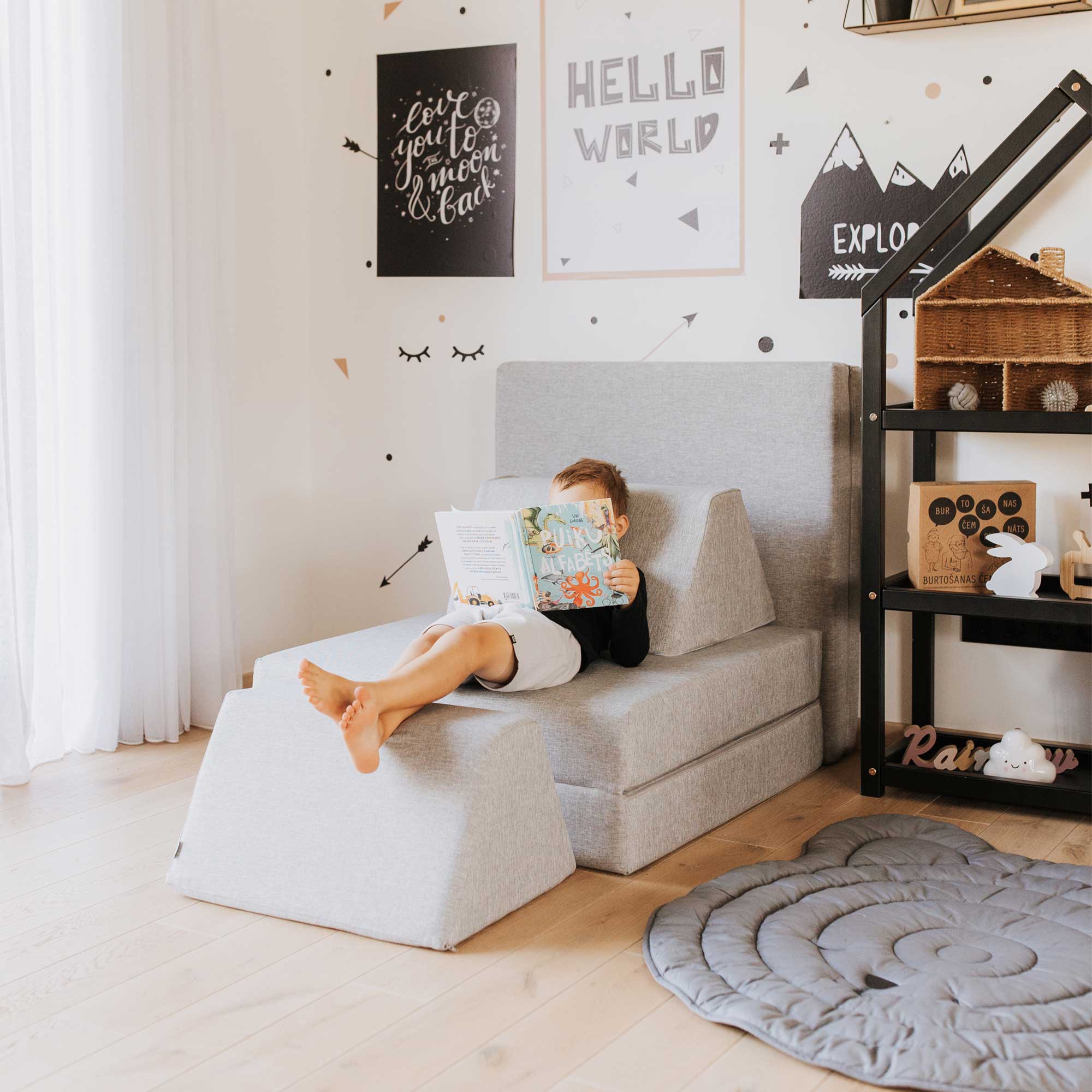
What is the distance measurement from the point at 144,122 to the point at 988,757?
2556 mm

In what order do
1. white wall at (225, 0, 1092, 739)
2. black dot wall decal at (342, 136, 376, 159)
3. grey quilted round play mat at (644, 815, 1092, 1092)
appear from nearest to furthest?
grey quilted round play mat at (644, 815, 1092, 1092)
white wall at (225, 0, 1092, 739)
black dot wall decal at (342, 136, 376, 159)

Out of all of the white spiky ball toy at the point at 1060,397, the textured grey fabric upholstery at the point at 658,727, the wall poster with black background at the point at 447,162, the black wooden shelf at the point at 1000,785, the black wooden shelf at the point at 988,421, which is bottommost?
the black wooden shelf at the point at 1000,785

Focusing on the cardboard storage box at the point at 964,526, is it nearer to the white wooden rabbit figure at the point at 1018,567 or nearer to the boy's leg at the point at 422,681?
the white wooden rabbit figure at the point at 1018,567

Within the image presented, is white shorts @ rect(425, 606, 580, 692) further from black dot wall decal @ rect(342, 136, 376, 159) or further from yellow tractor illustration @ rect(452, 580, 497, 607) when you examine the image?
black dot wall decal @ rect(342, 136, 376, 159)

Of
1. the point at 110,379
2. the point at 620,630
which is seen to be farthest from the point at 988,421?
the point at 110,379

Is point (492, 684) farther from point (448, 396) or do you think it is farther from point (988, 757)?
point (448, 396)

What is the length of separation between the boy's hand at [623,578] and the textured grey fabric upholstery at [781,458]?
0.57m

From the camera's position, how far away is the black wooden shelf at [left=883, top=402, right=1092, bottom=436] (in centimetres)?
255

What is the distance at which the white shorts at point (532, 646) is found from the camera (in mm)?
2424

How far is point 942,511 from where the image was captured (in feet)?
8.98

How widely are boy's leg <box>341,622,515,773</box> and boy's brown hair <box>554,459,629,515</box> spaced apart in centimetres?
42

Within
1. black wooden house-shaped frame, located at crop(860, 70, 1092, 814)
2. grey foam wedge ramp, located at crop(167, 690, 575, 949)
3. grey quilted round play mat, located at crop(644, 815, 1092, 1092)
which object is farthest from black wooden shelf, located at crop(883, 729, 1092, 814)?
grey foam wedge ramp, located at crop(167, 690, 575, 949)

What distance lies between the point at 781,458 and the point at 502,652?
0.99m

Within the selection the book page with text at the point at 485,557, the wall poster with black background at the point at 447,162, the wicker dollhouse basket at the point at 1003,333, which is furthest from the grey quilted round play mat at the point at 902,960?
the wall poster with black background at the point at 447,162
